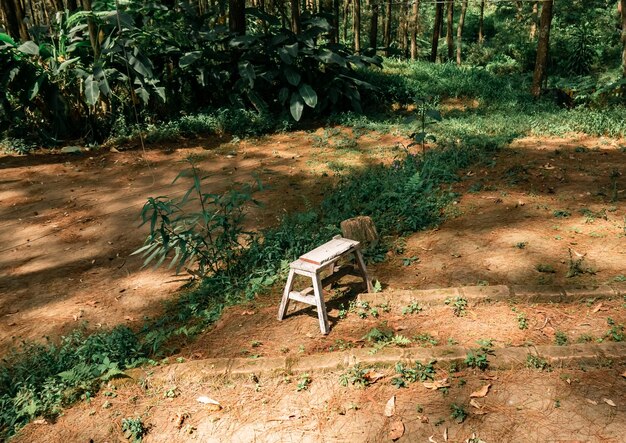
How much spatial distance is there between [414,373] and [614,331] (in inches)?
58.5

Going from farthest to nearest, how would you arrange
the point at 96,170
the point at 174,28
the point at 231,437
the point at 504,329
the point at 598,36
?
1. the point at 598,36
2. the point at 174,28
3. the point at 96,170
4. the point at 504,329
5. the point at 231,437

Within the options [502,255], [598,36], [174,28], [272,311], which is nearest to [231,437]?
[272,311]

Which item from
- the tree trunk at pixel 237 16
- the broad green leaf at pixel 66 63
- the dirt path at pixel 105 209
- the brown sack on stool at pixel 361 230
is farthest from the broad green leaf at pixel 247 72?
the brown sack on stool at pixel 361 230

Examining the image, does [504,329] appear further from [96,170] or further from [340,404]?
[96,170]

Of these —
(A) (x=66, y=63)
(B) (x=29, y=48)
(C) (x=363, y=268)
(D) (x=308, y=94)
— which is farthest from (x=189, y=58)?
(C) (x=363, y=268)

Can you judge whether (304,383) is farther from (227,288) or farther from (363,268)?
(227,288)

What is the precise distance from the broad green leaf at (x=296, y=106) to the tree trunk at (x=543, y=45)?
539 centimetres

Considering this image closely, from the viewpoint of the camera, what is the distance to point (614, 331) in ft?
11.3

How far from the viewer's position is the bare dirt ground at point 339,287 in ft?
9.88

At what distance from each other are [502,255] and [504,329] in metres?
1.26

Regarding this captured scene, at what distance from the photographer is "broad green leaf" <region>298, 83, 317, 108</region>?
1048cm

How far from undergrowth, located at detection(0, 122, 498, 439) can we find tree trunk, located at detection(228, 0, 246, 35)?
595cm

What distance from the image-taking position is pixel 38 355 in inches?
155

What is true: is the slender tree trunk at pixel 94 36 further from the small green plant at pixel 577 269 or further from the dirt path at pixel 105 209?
the small green plant at pixel 577 269
